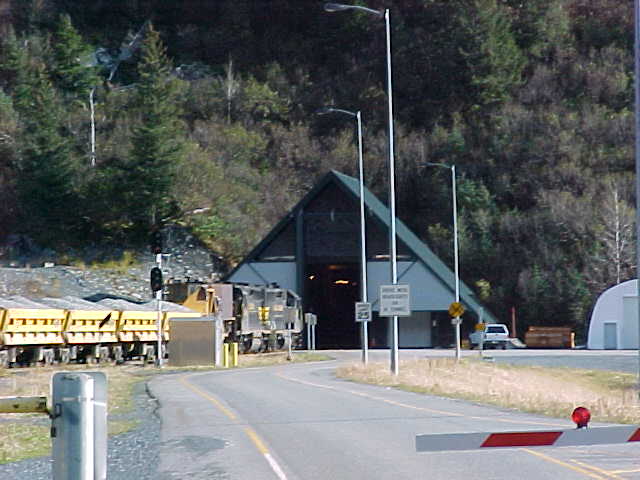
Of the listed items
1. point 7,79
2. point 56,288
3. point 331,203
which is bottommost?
point 56,288

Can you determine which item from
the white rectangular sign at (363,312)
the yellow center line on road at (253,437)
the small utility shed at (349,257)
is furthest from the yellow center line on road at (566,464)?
the small utility shed at (349,257)

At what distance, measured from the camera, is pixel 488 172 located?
89.3m

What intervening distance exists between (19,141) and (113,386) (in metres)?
57.9

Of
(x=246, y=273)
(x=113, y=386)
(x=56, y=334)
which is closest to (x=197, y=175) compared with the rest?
(x=246, y=273)

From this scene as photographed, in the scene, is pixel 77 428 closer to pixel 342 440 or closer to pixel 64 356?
pixel 342 440

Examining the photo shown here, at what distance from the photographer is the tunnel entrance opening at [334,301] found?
255 ft

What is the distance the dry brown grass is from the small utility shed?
2418cm

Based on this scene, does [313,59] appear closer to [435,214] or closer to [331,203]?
[435,214]

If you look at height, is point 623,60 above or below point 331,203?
above

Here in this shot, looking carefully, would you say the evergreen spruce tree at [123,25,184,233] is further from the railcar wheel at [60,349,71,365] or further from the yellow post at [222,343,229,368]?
the railcar wheel at [60,349,71,365]

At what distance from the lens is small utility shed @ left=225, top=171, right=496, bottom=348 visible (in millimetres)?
71875

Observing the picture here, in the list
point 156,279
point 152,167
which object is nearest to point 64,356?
point 156,279

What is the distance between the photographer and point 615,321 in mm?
68875

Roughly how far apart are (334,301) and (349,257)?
8.21 metres
